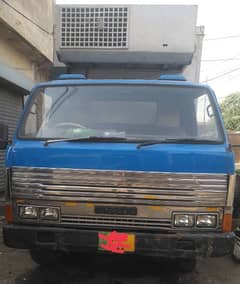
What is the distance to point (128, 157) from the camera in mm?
2617

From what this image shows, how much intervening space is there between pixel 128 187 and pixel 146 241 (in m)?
0.49

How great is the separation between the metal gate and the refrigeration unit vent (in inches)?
89.5

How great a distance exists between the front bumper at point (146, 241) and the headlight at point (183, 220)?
3.1 inches

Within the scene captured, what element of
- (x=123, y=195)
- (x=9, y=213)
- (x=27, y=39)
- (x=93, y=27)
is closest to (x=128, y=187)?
(x=123, y=195)

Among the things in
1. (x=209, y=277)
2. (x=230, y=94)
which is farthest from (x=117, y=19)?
(x=230, y=94)

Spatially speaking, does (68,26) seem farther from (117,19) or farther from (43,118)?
(43,118)

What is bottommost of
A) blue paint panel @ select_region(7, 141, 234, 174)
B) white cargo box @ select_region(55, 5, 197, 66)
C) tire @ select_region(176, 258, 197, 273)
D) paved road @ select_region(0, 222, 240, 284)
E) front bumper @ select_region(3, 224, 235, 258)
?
paved road @ select_region(0, 222, 240, 284)

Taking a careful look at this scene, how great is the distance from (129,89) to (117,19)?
211cm

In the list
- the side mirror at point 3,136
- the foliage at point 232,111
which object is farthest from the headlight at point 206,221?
the foliage at point 232,111

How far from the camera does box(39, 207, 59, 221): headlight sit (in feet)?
8.96

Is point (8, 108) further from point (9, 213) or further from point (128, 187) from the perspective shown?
point (128, 187)

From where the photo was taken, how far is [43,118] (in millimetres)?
3158

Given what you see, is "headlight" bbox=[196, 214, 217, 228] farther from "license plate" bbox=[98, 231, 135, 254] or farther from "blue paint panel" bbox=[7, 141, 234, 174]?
"license plate" bbox=[98, 231, 135, 254]

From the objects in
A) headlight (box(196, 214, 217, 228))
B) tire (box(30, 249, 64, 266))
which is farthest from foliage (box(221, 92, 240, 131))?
headlight (box(196, 214, 217, 228))
